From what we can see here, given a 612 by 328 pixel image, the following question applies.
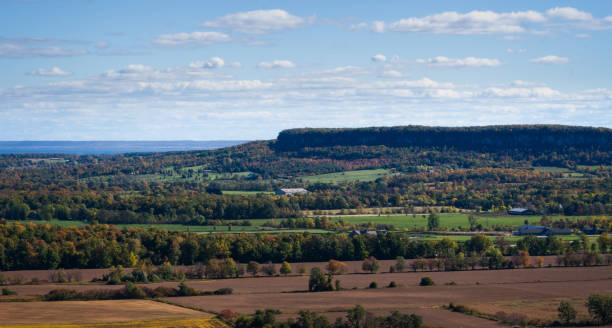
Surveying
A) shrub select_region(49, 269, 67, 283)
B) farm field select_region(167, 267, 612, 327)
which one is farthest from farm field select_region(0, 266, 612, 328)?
shrub select_region(49, 269, 67, 283)

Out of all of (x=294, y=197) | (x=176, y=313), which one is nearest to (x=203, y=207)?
(x=294, y=197)

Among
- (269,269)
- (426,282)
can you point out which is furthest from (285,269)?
(426,282)

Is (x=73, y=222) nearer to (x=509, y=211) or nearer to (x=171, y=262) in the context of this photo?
(x=171, y=262)

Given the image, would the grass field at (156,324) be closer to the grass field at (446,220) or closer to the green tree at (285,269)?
the green tree at (285,269)

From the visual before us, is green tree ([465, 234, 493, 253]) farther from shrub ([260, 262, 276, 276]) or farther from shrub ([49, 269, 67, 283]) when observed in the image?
shrub ([49, 269, 67, 283])

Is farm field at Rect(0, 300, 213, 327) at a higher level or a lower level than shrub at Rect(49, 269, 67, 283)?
higher

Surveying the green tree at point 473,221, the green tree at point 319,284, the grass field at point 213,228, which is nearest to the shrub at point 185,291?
the green tree at point 319,284
